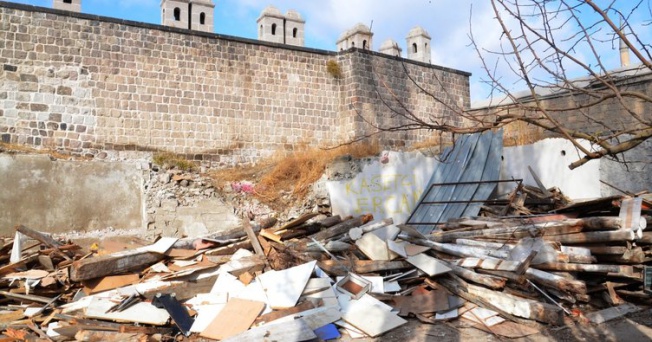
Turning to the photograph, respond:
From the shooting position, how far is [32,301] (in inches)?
269

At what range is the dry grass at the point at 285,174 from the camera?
1355 cm

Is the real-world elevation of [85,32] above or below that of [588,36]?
above

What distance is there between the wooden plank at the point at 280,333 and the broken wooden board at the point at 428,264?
1.99m

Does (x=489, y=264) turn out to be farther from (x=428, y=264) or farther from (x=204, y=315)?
(x=204, y=315)

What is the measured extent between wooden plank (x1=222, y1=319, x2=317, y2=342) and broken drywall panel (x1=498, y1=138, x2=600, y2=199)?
8.00 metres

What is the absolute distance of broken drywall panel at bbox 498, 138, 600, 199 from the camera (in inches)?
446

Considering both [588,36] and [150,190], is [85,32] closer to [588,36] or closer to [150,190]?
[150,190]

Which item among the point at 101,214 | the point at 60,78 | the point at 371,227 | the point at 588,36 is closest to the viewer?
the point at 588,36

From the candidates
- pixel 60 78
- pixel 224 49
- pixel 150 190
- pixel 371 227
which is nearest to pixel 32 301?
pixel 371 227

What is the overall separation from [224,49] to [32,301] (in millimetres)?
10147

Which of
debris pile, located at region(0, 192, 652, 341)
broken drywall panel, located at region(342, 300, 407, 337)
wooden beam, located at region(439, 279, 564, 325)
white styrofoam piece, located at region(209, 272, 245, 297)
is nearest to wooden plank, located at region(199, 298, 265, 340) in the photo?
debris pile, located at region(0, 192, 652, 341)

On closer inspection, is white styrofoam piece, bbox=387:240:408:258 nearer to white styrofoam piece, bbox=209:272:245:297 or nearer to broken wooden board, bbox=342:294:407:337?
broken wooden board, bbox=342:294:407:337

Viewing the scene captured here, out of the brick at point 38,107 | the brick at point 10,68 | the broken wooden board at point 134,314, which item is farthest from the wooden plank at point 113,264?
the brick at point 10,68

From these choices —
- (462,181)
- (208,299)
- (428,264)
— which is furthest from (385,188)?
(208,299)
